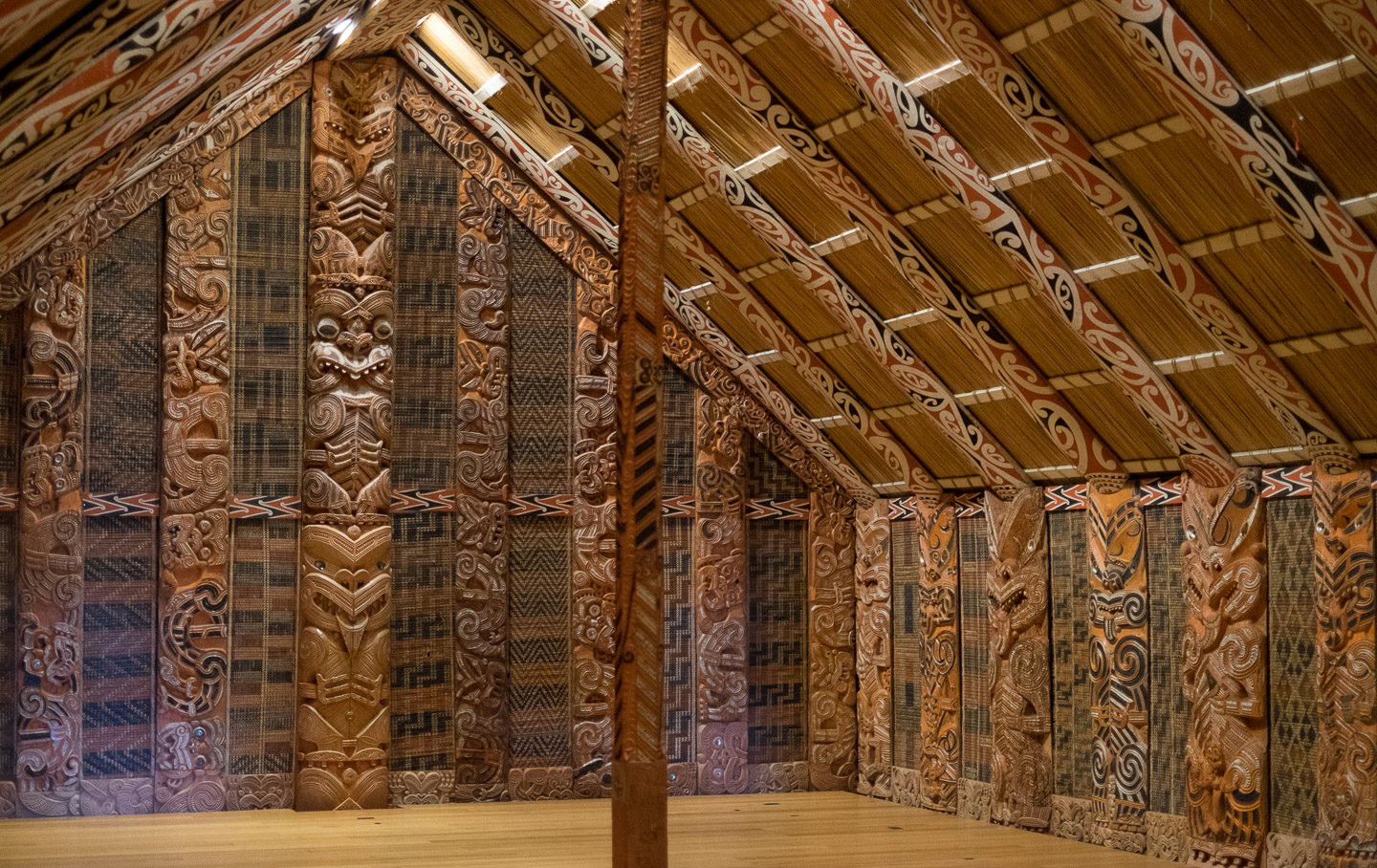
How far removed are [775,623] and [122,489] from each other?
3959 millimetres

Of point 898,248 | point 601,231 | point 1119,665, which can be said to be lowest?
point 1119,665

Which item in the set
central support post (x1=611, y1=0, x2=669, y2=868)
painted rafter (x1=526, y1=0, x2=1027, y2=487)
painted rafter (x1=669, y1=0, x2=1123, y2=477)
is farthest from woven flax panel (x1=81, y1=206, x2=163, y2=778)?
central support post (x1=611, y1=0, x2=669, y2=868)

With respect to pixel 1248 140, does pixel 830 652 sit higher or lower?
lower

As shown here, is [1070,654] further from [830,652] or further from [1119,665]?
[830,652]

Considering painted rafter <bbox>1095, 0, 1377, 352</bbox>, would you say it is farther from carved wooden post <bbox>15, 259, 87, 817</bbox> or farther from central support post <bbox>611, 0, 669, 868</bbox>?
carved wooden post <bbox>15, 259, 87, 817</bbox>

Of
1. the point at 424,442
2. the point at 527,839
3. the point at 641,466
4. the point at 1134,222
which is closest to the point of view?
the point at 641,466

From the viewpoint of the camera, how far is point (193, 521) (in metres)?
8.11

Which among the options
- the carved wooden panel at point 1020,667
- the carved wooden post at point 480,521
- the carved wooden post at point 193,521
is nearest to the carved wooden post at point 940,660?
the carved wooden panel at point 1020,667

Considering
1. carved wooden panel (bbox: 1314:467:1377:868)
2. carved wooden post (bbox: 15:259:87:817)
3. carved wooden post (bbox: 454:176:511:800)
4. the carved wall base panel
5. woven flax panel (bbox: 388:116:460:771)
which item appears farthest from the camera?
the carved wall base panel

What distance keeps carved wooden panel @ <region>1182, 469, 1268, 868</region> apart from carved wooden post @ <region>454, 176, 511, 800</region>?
3.94m

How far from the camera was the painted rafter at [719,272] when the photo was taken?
26.4 ft

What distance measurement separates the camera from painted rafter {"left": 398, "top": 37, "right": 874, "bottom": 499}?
8.69 metres

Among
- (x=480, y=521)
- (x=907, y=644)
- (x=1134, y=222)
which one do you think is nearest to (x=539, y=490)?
(x=480, y=521)

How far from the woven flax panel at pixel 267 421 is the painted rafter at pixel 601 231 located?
0.79 meters
